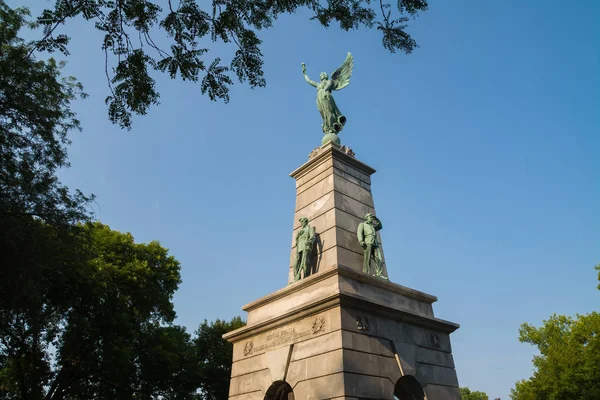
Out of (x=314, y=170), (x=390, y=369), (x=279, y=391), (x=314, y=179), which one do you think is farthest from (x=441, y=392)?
(x=314, y=170)

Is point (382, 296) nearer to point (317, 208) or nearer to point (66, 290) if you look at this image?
point (317, 208)

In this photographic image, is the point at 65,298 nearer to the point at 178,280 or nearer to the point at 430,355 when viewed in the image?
the point at 178,280

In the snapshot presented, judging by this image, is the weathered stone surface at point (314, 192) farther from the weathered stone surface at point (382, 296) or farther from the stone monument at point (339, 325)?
the weathered stone surface at point (382, 296)

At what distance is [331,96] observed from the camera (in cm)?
1606

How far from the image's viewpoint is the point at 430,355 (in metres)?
11.3

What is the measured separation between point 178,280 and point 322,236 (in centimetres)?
1794

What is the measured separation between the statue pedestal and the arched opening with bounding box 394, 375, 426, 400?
0.02 metres

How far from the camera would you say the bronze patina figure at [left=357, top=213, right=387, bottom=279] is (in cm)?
1215

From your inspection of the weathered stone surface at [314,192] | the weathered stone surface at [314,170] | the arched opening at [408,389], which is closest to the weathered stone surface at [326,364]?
the arched opening at [408,389]

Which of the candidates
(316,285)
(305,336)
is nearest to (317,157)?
(316,285)

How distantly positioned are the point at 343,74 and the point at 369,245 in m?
7.57

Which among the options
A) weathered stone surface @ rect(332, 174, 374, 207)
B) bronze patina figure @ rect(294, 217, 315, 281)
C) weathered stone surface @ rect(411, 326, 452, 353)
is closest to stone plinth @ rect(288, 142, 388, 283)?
weathered stone surface @ rect(332, 174, 374, 207)

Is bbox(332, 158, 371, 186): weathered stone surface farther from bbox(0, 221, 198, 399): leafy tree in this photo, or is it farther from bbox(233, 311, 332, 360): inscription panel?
bbox(0, 221, 198, 399): leafy tree

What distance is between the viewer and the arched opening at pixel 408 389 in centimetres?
1052
